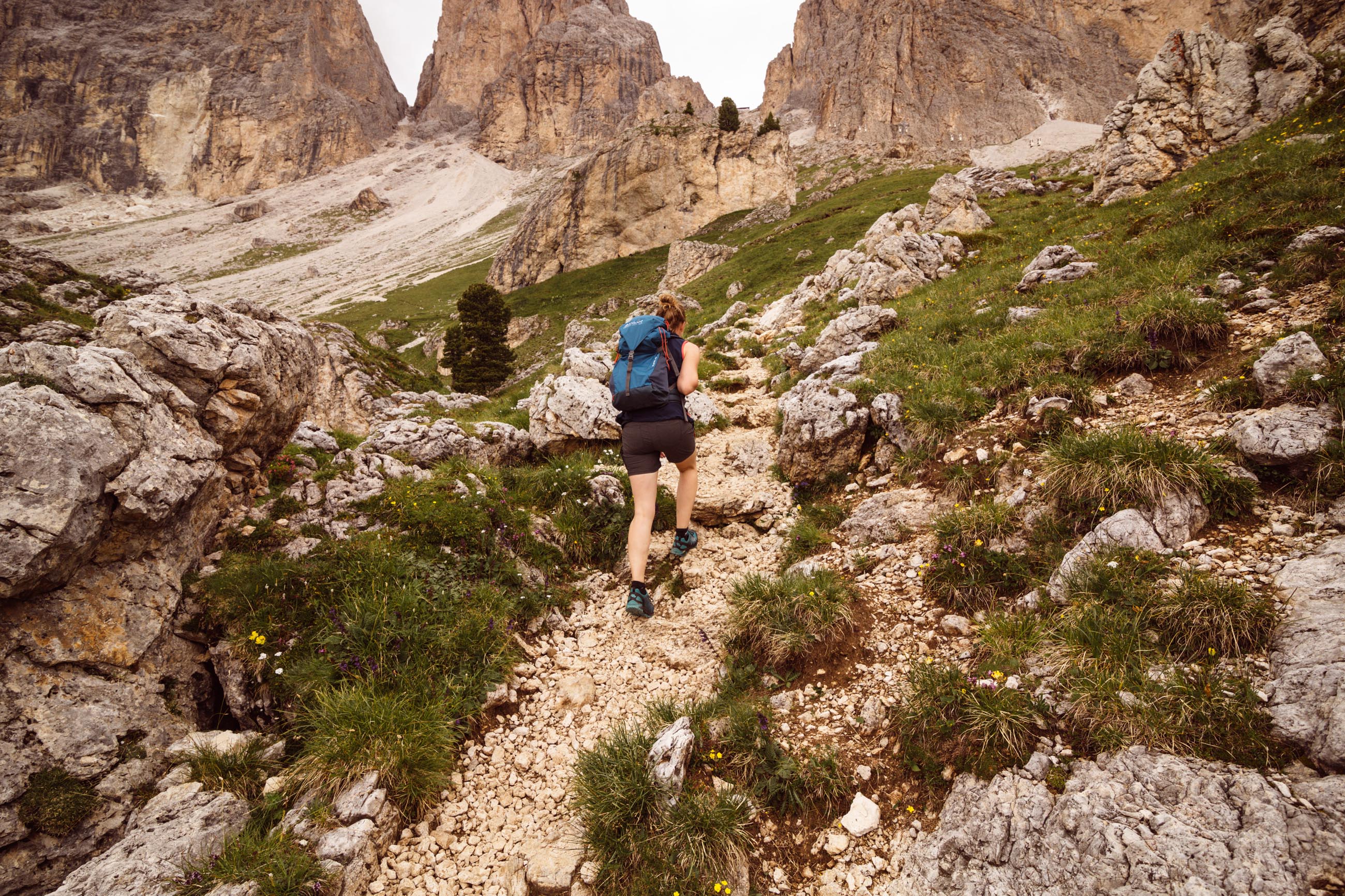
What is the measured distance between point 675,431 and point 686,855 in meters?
4.68

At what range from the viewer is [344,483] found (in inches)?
368

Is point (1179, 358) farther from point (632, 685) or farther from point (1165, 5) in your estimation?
point (1165, 5)

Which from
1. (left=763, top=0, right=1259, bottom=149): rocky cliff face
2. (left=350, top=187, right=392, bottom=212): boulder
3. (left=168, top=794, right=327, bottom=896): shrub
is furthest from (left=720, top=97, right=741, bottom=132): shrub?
(left=350, top=187, right=392, bottom=212): boulder

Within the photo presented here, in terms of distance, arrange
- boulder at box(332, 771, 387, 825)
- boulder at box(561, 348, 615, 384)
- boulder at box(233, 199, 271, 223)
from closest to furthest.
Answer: boulder at box(332, 771, 387, 825)
boulder at box(561, 348, 615, 384)
boulder at box(233, 199, 271, 223)

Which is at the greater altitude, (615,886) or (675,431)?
(675,431)

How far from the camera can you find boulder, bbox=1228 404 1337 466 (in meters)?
5.28

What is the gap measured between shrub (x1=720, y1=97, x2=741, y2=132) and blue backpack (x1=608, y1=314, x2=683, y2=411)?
93.7 m

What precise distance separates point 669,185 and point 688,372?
285 feet

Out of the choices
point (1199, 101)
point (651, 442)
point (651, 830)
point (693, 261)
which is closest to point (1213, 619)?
point (651, 830)

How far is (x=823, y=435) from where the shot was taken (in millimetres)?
9625

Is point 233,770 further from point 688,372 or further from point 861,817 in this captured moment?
point 688,372

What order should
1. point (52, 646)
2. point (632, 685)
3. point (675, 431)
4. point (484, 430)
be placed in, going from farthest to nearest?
point (484, 430) < point (675, 431) < point (632, 685) < point (52, 646)

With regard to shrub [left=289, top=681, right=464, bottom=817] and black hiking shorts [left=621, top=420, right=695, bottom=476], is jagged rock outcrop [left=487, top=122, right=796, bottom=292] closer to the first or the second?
black hiking shorts [left=621, top=420, right=695, bottom=476]

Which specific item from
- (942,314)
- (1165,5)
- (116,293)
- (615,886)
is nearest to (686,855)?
(615,886)
